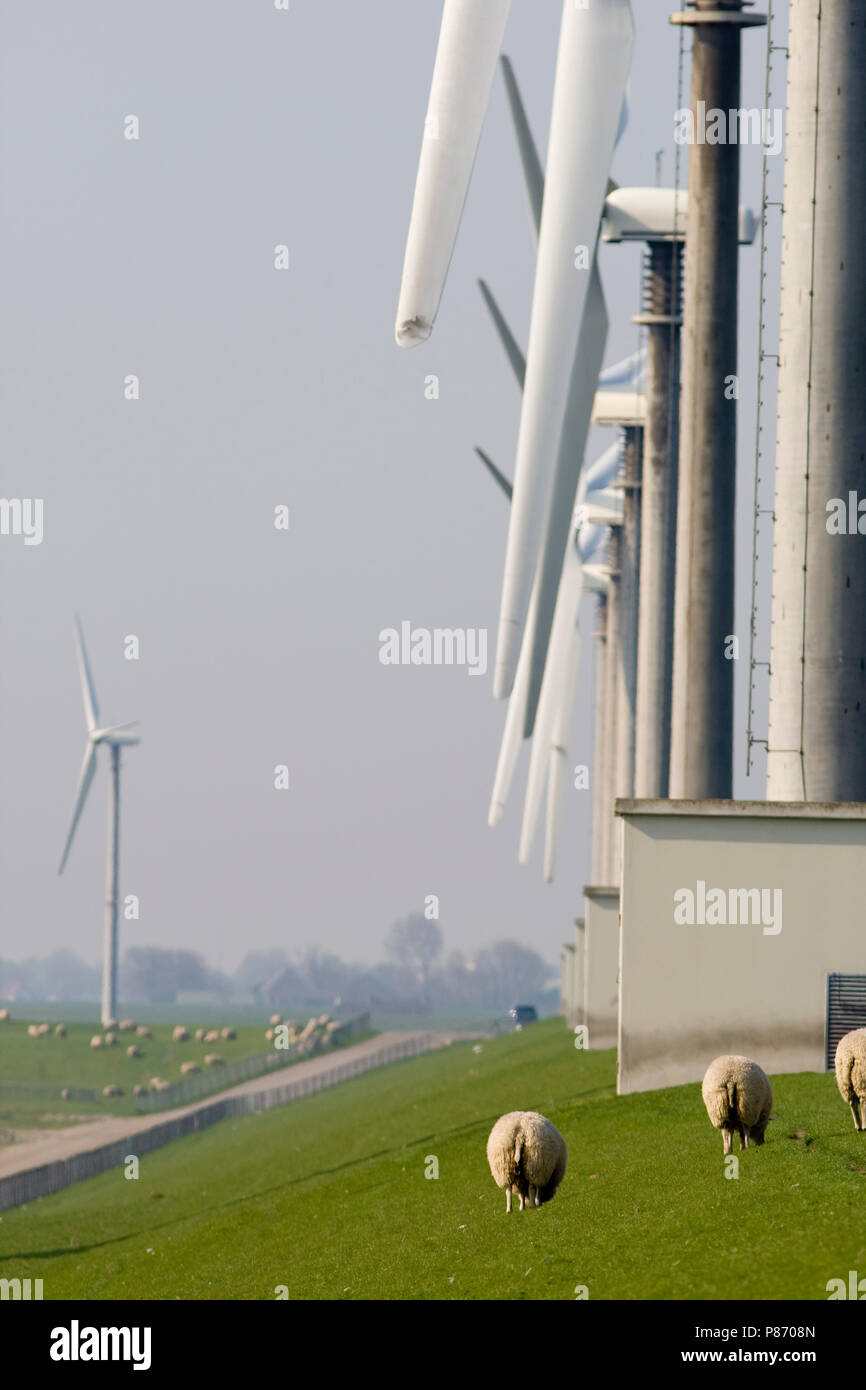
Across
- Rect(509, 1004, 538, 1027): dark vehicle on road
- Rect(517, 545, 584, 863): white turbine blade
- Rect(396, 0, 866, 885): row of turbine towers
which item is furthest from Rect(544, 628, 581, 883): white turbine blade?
Rect(509, 1004, 538, 1027): dark vehicle on road

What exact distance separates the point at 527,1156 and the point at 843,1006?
9082mm

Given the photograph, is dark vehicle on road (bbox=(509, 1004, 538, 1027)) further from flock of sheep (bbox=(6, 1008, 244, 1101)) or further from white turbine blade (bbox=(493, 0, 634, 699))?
white turbine blade (bbox=(493, 0, 634, 699))

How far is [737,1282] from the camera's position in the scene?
20.1 meters

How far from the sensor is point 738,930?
109 ft

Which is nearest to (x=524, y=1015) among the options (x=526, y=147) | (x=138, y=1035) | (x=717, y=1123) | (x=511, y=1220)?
(x=138, y=1035)

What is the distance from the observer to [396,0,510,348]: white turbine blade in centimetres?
2933

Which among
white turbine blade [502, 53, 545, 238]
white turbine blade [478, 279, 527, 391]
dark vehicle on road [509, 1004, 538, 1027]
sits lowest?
dark vehicle on road [509, 1004, 538, 1027]

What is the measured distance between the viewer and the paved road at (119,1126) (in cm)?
7294

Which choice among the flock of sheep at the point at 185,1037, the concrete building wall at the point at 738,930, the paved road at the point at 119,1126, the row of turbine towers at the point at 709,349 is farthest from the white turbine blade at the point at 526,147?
the flock of sheep at the point at 185,1037

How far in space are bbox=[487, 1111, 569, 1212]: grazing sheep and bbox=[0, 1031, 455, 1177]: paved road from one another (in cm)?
3256

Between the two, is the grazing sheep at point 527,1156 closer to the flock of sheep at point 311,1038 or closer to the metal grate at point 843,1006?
the metal grate at point 843,1006

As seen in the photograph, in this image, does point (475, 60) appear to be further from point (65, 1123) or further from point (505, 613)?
point (65, 1123)

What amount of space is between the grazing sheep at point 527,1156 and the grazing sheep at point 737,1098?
2049mm
